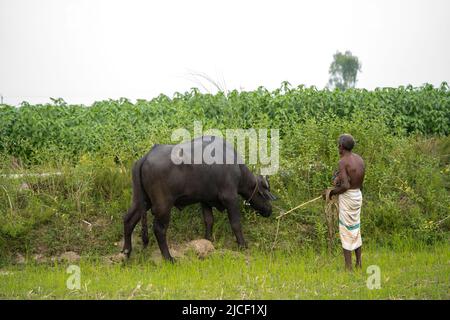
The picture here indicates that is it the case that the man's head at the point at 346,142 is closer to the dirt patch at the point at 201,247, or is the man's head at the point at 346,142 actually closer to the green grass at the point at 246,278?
the green grass at the point at 246,278

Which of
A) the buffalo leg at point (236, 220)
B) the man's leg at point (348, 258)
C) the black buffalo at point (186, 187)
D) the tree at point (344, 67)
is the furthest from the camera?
the tree at point (344, 67)

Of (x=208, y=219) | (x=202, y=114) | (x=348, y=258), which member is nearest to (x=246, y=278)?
(x=348, y=258)

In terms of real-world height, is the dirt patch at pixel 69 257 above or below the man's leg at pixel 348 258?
below

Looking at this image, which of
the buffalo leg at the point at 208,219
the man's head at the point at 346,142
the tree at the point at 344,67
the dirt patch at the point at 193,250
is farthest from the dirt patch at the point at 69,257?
the tree at the point at 344,67

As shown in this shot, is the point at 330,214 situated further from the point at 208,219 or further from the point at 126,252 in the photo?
the point at 126,252

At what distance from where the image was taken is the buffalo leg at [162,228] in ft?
29.6

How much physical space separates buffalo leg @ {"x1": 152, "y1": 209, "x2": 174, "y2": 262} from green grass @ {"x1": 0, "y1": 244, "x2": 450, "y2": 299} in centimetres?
21

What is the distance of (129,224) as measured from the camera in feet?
30.6

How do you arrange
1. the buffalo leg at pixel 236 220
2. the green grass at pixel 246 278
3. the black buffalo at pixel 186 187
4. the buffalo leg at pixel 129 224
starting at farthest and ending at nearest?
the buffalo leg at pixel 236 220, the buffalo leg at pixel 129 224, the black buffalo at pixel 186 187, the green grass at pixel 246 278

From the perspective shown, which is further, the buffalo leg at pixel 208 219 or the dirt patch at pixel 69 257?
the buffalo leg at pixel 208 219

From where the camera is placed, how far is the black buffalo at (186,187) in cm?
896

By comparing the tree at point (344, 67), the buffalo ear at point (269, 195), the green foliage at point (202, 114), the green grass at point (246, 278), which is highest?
the tree at point (344, 67)

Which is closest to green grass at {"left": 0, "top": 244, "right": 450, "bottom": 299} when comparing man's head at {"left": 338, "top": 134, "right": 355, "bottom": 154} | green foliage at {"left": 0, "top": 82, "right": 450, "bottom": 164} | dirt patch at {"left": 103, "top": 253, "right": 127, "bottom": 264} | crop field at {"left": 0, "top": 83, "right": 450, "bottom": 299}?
crop field at {"left": 0, "top": 83, "right": 450, "bottom": 299}

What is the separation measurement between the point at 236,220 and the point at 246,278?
5.63ft
